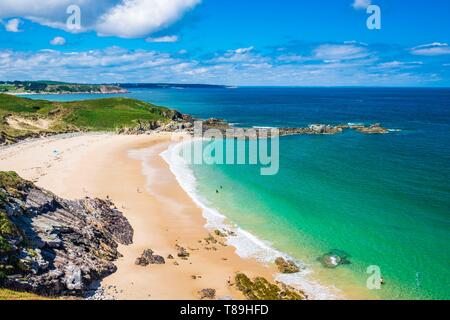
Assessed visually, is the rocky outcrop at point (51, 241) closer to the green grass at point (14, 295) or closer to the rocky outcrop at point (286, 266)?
the green grass at point (14, 295)

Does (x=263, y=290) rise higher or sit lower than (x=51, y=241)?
lower

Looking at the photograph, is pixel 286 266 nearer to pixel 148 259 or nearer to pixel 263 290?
pixel 263 290

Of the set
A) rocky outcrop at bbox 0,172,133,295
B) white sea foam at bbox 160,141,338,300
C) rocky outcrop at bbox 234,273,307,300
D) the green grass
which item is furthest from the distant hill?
rocky outcrop at bbox 234,273,307,300

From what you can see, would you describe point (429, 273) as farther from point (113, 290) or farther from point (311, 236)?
point (113, 290)

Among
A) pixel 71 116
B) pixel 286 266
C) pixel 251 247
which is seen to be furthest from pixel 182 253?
pixel 71 116

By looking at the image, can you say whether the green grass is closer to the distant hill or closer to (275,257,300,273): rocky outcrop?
(275,257,300,273): rocky outcrop

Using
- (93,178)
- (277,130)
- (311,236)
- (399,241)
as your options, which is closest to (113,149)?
(93,178)
